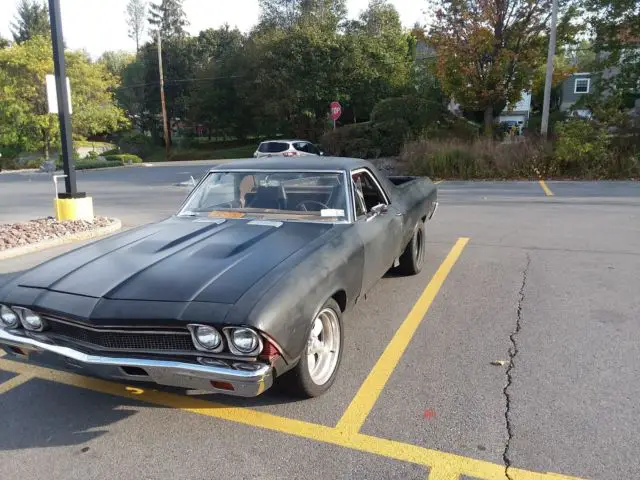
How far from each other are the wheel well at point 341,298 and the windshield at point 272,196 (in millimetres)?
724

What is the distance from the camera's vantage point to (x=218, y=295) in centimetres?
269

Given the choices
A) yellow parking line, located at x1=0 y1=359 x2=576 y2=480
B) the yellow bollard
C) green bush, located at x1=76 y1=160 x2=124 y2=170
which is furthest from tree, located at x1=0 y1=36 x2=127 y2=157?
yellow parking line, located at x1=0 y1=359 x2=576 y2=480

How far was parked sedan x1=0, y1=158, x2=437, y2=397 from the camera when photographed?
8.49 feet

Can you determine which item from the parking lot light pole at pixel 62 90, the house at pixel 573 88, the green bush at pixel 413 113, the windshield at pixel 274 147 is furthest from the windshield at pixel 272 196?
the house at pixel 573 88

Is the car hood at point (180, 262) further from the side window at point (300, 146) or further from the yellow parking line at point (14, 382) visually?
the side window at point (300, 146)

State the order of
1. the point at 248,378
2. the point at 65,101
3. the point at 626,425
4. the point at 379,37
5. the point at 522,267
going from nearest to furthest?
the point at 248,378, the point at 626,425, the point at 522,267, the point at 65,101, the point at 379,37

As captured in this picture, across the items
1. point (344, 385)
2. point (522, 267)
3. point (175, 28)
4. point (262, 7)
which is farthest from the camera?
point (175, 28)

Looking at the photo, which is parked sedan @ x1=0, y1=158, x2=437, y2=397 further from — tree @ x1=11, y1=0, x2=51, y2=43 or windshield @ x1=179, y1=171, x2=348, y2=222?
tree @ x1=11, y1=0, x2=51, y2=43

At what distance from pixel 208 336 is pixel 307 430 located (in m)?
0.82

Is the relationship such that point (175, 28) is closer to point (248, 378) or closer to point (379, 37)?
point (379, 37)

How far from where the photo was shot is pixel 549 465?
8.35ft

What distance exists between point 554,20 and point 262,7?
127ft

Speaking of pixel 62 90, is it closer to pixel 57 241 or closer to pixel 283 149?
pixel 57 241

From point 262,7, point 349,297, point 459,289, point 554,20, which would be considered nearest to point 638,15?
point 554,20
